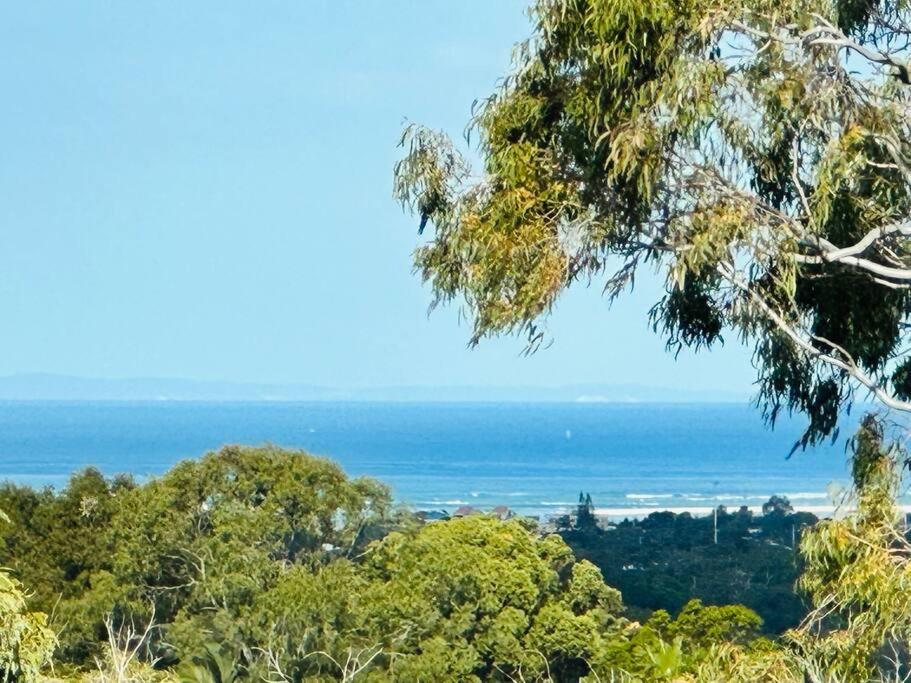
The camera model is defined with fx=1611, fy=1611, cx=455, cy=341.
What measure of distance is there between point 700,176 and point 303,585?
1938cm

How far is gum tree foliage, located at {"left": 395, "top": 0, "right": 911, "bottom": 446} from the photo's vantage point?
720 centimetres

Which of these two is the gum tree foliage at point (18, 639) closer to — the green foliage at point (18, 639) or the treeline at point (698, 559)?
the green foliage at point (18, 639)

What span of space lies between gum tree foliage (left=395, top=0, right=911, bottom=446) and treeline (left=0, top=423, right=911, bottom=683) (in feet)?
44.7

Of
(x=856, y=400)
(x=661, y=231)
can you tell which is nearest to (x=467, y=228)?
(x=661, y=231)

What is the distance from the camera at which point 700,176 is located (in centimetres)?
748

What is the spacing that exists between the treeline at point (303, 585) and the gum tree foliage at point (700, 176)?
13.6 metres

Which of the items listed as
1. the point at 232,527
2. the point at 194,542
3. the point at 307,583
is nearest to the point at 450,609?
the point at 307,583

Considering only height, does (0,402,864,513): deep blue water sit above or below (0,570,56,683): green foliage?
below

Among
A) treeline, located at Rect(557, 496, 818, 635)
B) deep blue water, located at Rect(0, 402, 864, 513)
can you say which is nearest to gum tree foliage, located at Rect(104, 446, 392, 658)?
treeline, located at Rect(557, 496, 818, 635)

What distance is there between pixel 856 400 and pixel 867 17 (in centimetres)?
196

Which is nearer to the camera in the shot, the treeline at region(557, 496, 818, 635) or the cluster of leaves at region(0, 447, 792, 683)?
the cluster of leaves at region(0, 447, 792, 683)

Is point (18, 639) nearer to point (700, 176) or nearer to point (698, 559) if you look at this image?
point (700, 176)

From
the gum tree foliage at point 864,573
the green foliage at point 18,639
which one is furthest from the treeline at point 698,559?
the gum tree foliage at point 864,573

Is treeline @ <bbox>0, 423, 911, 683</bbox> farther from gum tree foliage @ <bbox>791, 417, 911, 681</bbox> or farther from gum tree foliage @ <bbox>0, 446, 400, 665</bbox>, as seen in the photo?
gum tree foliage @ <bbox>791, 417, 911, 681</bbox>
